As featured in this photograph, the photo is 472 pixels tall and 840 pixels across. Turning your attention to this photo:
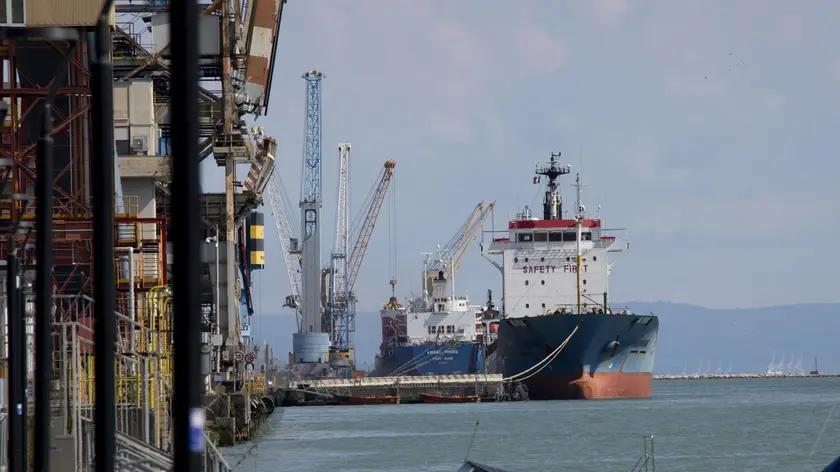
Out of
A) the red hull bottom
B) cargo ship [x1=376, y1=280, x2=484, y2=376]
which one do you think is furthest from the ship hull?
cargo ship [x1=376, y1=280, x2=484, y2=376]

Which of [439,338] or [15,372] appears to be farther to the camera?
[439,338]

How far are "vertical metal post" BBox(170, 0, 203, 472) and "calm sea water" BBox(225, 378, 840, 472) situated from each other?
1664 inches

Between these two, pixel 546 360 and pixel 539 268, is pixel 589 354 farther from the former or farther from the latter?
pixel 539 268

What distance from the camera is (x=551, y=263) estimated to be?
113688 mm

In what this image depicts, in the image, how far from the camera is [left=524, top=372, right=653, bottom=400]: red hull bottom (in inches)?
4006

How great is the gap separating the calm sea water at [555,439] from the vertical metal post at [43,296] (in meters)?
33.8

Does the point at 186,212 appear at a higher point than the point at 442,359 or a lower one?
higher

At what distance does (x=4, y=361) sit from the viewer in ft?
92.0

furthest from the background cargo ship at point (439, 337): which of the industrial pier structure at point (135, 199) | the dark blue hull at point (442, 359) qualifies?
the industrial pier structure at point (135, 199)

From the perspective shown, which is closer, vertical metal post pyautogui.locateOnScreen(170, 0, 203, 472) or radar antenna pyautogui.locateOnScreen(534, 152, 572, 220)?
vertical metal post pyautogui.locateOnScreen(170, 0, 203, 472)

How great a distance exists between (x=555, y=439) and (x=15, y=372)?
4813cm

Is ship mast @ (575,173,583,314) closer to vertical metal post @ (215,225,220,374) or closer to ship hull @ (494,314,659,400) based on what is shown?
ship hull @ (494,314,659,400)

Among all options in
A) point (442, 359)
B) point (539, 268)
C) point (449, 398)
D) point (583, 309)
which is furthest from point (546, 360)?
point (442, 359)

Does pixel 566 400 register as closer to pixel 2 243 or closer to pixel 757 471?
pixel 757 471
